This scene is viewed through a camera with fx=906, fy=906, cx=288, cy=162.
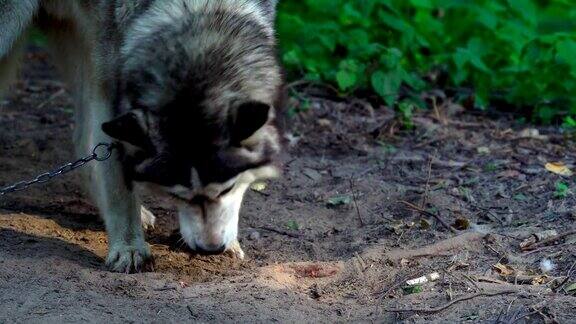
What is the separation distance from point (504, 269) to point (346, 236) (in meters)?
1.12

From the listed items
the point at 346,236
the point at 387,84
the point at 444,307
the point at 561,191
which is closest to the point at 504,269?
the point at 444,307

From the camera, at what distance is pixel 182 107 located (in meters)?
4.62

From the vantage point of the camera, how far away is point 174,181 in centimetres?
A: 466

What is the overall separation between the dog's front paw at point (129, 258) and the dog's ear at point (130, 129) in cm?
80

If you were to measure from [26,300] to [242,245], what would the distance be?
1.51 meters

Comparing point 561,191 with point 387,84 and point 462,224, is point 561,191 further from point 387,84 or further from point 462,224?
point 387,84

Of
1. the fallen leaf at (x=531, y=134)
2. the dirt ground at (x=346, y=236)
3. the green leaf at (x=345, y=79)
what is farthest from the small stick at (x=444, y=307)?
the green leaf at (x=345, y=79)

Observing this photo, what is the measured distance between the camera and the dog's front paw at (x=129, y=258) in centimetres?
516

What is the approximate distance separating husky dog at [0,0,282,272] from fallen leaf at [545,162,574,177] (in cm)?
222

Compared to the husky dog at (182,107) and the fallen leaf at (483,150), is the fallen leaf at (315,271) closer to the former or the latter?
the husky dog at (182,107)

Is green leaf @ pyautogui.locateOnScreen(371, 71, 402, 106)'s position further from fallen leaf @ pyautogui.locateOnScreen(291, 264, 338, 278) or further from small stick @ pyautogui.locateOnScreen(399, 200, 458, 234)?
fallen leaf @ pyautogui.locateOnScreen(291, 264, 338, 278)

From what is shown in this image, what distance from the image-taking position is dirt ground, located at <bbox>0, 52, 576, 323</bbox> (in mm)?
4469

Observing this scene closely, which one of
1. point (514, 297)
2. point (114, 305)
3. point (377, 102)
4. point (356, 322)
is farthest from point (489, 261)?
point (377, 102)

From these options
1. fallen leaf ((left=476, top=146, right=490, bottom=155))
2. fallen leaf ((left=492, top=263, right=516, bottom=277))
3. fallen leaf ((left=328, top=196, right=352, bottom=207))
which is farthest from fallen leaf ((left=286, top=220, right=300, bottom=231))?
fallen leaf ((left=476, top=146, right=490, bottom=155))
